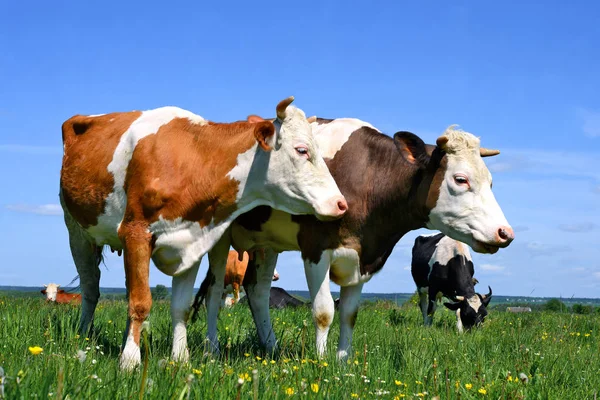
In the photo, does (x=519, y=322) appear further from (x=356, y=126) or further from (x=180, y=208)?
(x=180, y=208)

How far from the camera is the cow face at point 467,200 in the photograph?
653cm

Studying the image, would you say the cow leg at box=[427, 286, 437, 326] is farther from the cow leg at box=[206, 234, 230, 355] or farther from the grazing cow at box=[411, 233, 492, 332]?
the cow leg at box=[206, 234, 230, 355]

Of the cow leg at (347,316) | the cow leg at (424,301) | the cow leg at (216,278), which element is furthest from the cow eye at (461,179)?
the cow leg at (424,301)

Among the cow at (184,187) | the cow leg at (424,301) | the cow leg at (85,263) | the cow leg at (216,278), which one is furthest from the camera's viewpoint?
the cow leg at (424,301)

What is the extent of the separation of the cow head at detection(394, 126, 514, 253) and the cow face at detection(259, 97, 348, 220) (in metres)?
1.09

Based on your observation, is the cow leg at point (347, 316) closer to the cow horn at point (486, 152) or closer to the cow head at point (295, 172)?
the cow head at point (295, 172)

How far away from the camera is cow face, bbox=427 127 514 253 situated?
653 cm

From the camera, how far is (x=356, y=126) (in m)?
7.52

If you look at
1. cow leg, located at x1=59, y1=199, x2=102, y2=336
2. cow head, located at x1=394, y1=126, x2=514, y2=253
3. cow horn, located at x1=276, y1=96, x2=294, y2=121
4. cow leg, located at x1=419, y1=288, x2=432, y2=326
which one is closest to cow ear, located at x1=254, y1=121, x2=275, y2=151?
cow horn, located at x1=276, y1=96, x2=294, y2=121

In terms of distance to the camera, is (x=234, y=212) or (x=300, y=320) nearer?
(x=234, y=212)

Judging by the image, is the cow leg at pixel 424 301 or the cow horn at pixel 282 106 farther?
the cow leg at pixel 424 301

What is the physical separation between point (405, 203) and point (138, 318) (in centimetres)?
295

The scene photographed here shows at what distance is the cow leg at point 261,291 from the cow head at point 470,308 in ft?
24.9

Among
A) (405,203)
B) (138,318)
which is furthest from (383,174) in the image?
(138,318)
